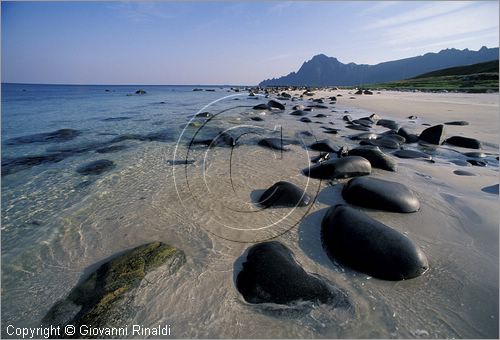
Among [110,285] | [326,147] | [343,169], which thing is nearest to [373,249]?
[343,169]

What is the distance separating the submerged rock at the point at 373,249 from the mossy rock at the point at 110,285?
7.16 ft

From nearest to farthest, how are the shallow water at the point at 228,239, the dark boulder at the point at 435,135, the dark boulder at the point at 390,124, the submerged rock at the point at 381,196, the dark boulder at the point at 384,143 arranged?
the shallow water at the point at 228,239
the submerged rock at the point at 381,196
the dark boulder at the point at 384,143
the dark boulder at the point at 435,135
the dark boulder at the point at 390,124

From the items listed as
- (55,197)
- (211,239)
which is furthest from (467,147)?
(55,197)

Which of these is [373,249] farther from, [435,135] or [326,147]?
[435,135]

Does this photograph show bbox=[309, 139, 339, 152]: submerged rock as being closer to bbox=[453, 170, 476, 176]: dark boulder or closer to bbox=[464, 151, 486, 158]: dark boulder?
bbox=[453, 170, 476, 176]: dark boulder

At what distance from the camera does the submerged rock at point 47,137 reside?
36.8 ft

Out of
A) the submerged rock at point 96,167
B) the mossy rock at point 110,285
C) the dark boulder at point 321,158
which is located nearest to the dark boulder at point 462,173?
the dark boulder at point 321,158

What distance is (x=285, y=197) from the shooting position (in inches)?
202

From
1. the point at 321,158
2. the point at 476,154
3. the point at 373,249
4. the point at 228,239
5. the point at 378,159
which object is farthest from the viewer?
the point at 321,158

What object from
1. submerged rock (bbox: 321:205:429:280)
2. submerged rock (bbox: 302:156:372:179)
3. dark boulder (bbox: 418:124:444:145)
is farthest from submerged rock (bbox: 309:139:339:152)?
submerged rock (bbox: 321:205:429:280)

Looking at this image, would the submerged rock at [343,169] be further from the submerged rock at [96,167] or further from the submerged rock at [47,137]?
the submerged rock at [47,137]

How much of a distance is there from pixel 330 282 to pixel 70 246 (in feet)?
12.7

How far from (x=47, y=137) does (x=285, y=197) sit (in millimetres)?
12157

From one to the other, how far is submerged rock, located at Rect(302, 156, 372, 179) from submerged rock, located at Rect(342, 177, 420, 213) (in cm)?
100
